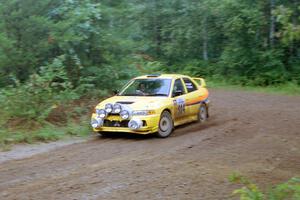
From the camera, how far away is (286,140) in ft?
37.9

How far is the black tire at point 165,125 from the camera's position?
40.6 feet

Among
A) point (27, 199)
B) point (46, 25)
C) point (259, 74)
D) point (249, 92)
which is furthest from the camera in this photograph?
point (259, 74)

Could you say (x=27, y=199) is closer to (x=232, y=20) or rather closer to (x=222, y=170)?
(x=222, y=170)

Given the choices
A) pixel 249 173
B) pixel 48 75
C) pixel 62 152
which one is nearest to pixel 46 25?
pixel 48 75

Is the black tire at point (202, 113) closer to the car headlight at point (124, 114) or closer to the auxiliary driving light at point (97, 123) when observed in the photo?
the car headlight at point (124, 114)

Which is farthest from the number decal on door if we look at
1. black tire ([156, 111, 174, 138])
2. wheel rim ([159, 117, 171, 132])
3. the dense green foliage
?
the dense green foliage

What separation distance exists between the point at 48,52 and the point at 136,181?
929 centimetres

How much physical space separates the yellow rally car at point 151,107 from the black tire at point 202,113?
10 cm

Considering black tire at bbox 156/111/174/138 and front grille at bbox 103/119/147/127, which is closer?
front grille at bbox 103/119/147/127

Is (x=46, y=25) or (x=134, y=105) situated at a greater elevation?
(x=46, y=25)

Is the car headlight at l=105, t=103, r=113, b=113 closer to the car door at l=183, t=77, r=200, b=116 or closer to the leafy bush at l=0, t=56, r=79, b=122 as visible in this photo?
the leafy bush at l=0, t=56, r=79, b=122

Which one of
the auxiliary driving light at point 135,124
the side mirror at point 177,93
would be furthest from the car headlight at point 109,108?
the side mirror at point 177,93

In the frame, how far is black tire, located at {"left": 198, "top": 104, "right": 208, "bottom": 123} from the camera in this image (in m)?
14.8

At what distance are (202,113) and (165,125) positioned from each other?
8.67 feet
